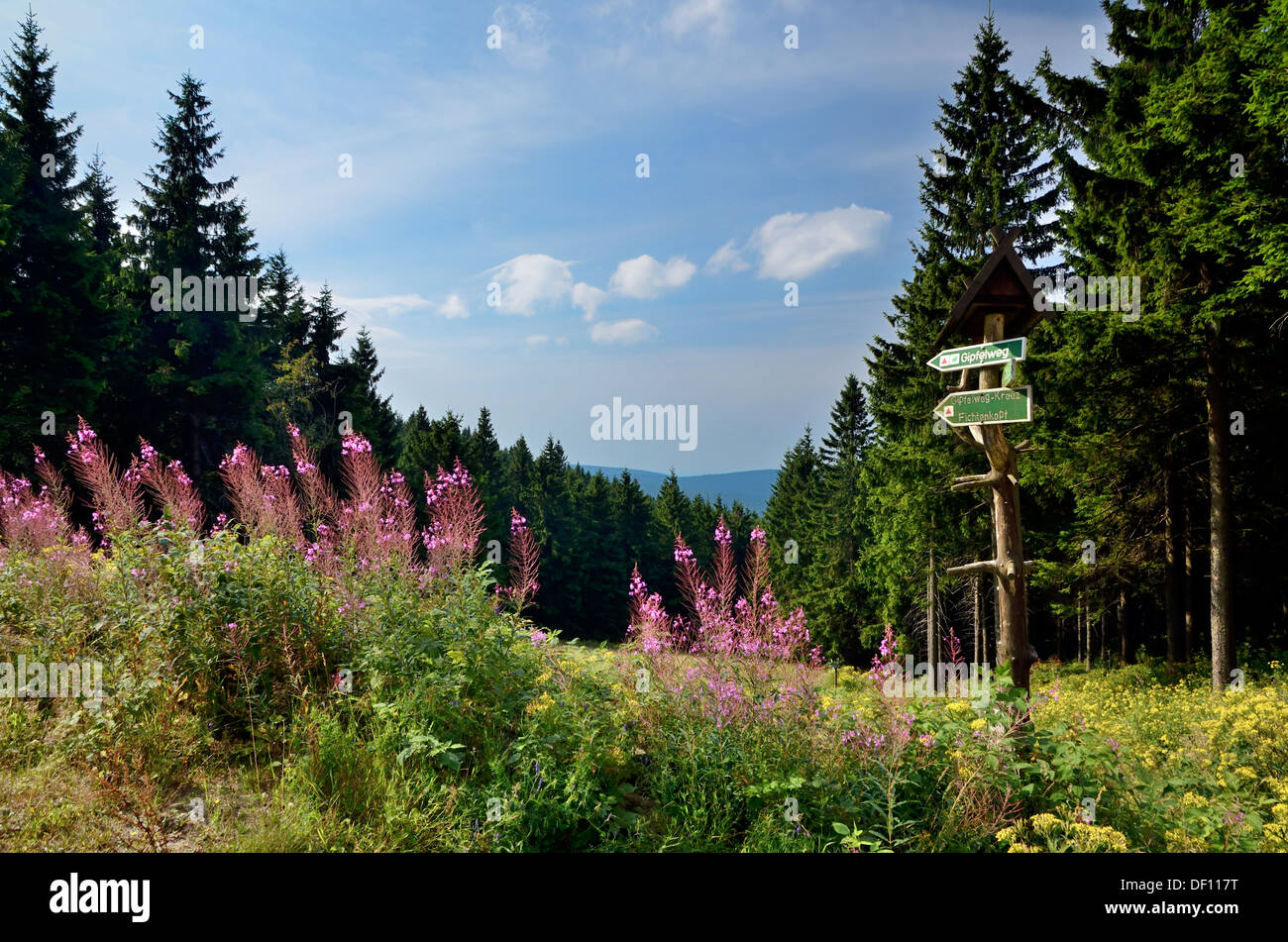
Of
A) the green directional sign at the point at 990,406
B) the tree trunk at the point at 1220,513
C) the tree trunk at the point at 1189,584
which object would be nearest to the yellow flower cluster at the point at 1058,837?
the green directional sign at the point at 990,406

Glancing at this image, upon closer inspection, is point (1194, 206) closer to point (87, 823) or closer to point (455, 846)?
point (455, 846)

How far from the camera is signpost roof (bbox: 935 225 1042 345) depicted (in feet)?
17.2

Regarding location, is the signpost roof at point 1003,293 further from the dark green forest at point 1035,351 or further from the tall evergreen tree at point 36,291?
the tall evergreen tree at point 36,291

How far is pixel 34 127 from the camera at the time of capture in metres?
23.8

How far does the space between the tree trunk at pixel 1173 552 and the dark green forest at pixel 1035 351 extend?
6 centimetres

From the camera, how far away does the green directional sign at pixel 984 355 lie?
4.98 m

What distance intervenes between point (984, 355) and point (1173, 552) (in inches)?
571

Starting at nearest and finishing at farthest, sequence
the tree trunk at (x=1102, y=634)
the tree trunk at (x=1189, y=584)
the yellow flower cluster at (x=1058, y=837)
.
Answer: the yellow flower cluster at (x=1058, y=837) → the tree trunk at (x=1189, y=584) → the tree trunk at (x=1102, y=634)

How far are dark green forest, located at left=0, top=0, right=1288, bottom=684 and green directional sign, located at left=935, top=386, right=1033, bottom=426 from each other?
4.34ft

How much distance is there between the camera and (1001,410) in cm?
504

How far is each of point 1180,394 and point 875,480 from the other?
10.1 metres

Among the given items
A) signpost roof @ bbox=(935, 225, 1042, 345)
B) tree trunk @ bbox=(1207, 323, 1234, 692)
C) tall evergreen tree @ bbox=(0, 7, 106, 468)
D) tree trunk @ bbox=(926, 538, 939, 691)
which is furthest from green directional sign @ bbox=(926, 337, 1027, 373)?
tall evergreen tree @ bbox=(0, 7, 106, 468)

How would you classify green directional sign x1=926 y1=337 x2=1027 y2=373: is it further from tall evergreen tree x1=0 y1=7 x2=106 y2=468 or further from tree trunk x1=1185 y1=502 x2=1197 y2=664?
tall evergreen tree x1=0 y1=7 x2=106 y2=468

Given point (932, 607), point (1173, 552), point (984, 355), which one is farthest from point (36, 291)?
point (1173, 552)
